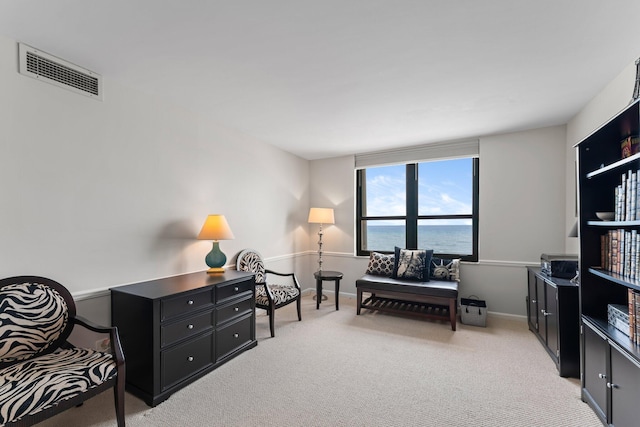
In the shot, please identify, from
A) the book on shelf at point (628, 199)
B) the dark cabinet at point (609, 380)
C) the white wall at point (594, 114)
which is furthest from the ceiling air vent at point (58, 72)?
the white wall at point (594, 114)

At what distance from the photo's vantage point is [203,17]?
162 centimetres

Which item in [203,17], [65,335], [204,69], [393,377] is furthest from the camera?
[393,377]

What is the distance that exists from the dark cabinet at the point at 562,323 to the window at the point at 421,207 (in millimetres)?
1429

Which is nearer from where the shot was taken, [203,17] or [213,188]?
[203,17]

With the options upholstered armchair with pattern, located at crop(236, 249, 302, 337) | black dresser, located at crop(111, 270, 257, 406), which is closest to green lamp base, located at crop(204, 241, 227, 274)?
black dresser, located at crop(111, 270, 257, 406)

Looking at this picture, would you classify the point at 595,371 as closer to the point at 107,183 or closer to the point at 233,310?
the point at 233,310

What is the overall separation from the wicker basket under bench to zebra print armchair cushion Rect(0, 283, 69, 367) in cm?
308

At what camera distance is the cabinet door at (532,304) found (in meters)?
3.04

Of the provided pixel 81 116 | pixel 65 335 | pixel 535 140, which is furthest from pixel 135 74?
pixel 535 140

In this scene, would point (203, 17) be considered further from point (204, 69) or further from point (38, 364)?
point (38, 364)

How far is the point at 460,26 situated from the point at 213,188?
2793 mm

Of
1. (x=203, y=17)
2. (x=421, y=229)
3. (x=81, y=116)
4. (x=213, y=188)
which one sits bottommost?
(x=421, y=229)

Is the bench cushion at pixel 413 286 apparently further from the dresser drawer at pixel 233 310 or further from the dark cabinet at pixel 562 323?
the dresser drawer at pixel 233 310

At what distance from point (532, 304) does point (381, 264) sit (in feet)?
6.01
